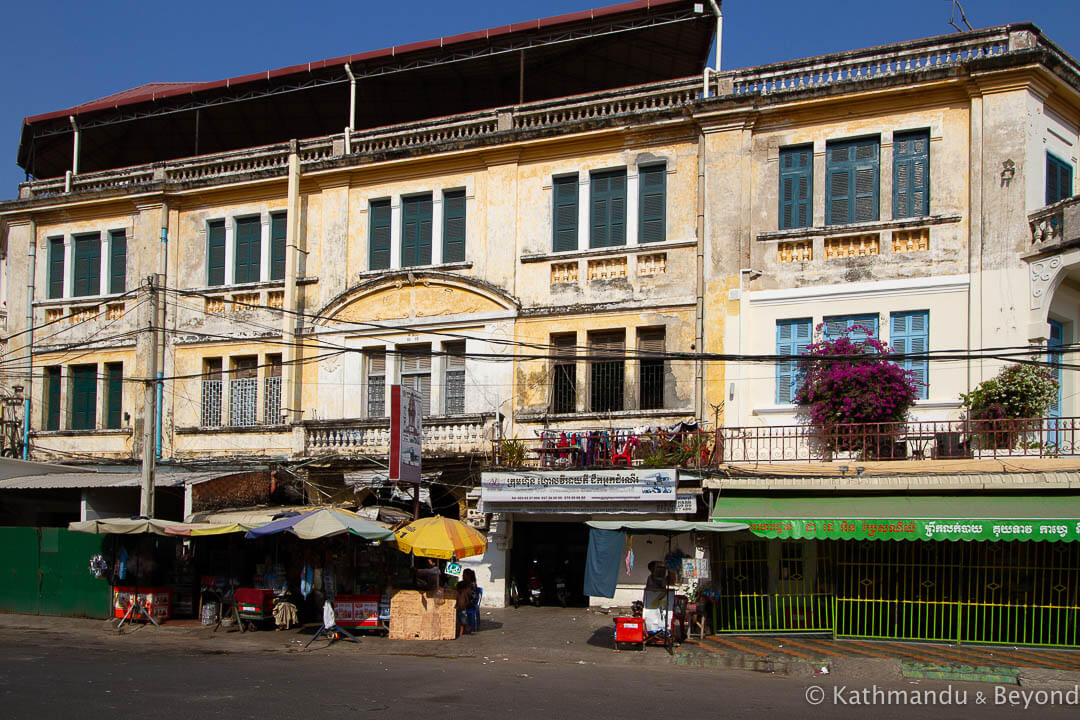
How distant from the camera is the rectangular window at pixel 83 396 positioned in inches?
1054

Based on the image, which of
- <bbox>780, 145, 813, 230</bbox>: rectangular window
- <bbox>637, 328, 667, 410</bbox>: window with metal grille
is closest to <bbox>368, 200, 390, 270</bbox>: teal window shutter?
<bbox>637, 328, 667, 410</bbox>: window with metal grille

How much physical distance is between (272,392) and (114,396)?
4662mm

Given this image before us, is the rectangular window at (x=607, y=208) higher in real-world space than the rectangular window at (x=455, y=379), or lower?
higher

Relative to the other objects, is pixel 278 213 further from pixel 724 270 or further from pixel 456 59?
pixel 724 270

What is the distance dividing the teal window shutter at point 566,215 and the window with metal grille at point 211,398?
29.6ft

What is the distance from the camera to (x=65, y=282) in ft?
90.0

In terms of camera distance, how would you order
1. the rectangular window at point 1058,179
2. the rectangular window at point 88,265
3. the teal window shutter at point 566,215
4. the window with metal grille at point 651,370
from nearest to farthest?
the rectangular window at point 1058,179 → the window with metal grille at point 651,370 → the teal window shutter at point 566,215 → the rectangular window at point 88,265

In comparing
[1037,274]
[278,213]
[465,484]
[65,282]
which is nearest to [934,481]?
[1037,274]

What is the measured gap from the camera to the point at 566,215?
75.2ft

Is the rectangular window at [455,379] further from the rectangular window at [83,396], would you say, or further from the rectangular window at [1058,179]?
the rectangular window at [1058,179]

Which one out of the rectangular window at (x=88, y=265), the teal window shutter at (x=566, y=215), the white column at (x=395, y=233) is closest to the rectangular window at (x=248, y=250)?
the white column at (x=395, y=233)

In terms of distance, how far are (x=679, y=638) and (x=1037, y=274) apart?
881 centimetres

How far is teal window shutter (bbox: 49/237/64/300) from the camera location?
27.6 meters

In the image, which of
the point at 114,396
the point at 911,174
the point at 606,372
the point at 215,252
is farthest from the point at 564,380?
the point at 114,396
